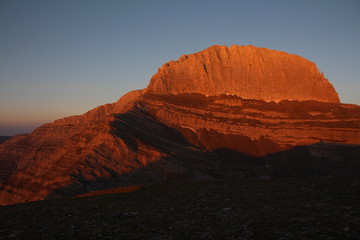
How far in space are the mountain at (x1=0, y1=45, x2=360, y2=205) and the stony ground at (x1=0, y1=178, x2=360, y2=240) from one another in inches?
1839

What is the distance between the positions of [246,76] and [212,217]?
5529 inches

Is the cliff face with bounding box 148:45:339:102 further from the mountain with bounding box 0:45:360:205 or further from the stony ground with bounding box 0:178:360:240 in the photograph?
the stony ground with bounding box 0:178:360:240

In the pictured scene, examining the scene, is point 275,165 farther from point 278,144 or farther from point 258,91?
point 258,91

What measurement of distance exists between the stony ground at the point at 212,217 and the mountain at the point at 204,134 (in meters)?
46.7

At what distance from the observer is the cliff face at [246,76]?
14025cm

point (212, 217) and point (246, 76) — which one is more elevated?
point (246, 76)

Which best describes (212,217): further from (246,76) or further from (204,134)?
(246,76)

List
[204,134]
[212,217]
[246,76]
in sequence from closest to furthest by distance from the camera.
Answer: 1. [212,217]
2. [204,134]
3. [246,76]

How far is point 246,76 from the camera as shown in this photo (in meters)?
147

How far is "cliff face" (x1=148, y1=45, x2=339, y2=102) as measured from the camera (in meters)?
140

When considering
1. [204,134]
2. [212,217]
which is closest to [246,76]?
[204,134]

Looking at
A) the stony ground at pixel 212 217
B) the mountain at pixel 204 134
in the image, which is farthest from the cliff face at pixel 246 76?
the stony ground at pixel 212 217

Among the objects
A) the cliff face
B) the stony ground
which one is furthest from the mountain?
the stony ground

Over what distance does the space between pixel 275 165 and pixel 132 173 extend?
1918 inches
